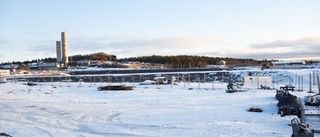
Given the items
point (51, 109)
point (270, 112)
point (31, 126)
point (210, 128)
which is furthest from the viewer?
point (51, 109)

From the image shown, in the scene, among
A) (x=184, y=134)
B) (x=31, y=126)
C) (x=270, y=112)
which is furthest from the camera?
(x=270, y=112)

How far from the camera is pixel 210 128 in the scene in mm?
10484

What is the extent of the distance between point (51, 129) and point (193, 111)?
638cm

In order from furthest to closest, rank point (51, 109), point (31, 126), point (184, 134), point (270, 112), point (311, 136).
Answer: point (51, 109)
point (270, 112)
point (31, 126)
point (184, 134)
point (311, 136)

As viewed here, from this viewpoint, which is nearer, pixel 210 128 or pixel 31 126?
pixel 210 128

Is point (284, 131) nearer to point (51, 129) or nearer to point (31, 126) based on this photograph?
point (51, 129)

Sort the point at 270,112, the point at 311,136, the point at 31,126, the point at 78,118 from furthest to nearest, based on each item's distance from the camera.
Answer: the point at 270,112 < the point at 78,118 < the point at 31,126 < the point at 311,136

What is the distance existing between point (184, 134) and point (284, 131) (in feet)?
10.4

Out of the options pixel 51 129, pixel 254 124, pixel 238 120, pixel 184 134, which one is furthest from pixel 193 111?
pixel 51 129

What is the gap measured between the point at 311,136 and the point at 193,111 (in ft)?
23.3

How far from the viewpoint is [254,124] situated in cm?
1106

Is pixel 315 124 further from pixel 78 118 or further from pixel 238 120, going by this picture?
pixel 78 118

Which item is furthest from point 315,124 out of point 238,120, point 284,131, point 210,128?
point 210,128

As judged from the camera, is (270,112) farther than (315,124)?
Yes
